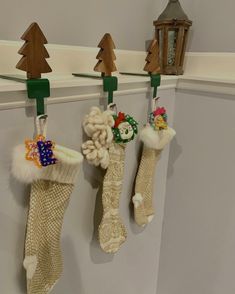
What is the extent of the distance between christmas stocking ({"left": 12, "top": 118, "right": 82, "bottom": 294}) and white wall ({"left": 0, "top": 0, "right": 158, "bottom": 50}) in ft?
0.99

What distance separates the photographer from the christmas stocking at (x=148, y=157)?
875mm

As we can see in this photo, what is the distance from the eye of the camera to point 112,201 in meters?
0.82

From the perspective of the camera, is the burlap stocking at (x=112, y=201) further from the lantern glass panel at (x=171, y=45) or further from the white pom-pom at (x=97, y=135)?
the lantern glass panel at (x=171, y=45)

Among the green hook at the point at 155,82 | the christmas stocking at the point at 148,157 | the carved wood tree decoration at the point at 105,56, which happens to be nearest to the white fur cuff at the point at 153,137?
the christmas stocking at the point at 148,157

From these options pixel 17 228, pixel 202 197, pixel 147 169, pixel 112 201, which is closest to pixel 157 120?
pixel 147 169

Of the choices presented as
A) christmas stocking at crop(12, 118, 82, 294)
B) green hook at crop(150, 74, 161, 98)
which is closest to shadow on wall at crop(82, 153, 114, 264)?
christmas stocking at crop(12, 118, 82, 294)

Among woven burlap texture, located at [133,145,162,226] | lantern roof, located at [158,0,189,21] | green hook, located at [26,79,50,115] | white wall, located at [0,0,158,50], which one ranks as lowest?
woven burlap texture, located at [133,145,162,226]

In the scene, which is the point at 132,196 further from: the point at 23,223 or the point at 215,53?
the point at 215,53

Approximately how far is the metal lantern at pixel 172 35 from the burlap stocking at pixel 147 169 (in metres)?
0.22

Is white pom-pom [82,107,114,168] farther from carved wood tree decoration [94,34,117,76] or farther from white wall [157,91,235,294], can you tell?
white wall [157,91,235,294]

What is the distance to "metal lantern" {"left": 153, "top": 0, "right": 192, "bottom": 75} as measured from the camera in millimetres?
895

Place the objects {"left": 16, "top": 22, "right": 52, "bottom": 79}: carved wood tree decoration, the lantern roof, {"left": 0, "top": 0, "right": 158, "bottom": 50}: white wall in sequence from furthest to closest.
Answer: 1. the lantern roof
2. {"left": 0, "top": 0, "right": 158, "bottom": 50}: white wall
3. {"left": 16, "top": 22, "right": 52, "bottom": 79}: carved wood tree decoration

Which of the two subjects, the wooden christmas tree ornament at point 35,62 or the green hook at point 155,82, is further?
the green hook at point 155,82

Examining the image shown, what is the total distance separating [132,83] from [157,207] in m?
0.54
